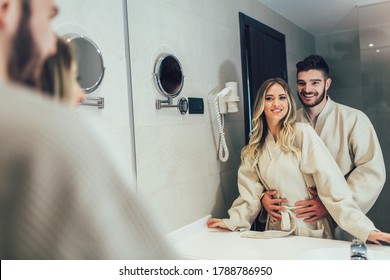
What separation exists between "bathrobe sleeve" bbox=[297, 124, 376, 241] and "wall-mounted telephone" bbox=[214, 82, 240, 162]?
195 mm

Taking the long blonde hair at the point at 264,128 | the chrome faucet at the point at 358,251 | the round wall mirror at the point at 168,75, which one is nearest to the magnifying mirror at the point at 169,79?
the round wall mirror at the point at 168,75

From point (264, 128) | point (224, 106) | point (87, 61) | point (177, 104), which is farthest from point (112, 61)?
point (264, 128)

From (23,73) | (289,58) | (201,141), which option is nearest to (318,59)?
(289,58)

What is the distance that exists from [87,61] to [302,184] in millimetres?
627

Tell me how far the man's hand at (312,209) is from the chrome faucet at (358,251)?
0.10 metres

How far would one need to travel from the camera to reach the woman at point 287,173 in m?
0.85

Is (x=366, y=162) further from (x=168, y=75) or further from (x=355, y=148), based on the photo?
(x=168, y=75)

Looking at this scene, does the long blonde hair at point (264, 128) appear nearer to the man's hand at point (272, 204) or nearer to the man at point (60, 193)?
the man's hand at point (272, 204)

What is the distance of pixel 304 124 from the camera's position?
86 centimetres

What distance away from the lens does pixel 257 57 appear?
93 cm

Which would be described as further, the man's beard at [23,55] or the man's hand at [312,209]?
the man's hand at [312,209]

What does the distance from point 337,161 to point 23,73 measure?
74cm
